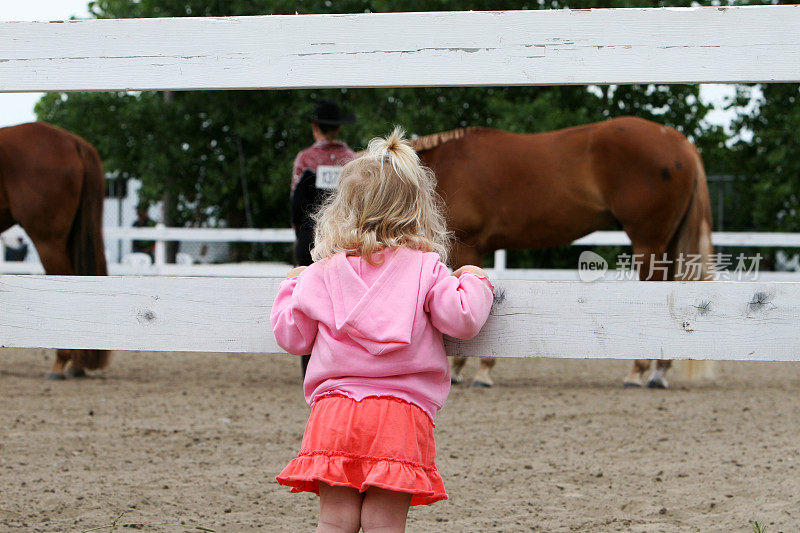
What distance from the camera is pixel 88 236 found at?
20.4 ft

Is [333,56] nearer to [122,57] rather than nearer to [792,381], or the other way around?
[122,57]

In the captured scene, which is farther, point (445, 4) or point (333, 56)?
point (445, 4)

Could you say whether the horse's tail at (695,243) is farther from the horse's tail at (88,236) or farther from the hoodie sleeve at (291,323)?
the hoodie sleeve at (291,323)

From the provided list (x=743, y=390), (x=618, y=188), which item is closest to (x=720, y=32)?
(x=618, y=188)

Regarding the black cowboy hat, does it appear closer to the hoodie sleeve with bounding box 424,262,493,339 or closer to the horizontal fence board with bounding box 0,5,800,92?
the horizontal fence board with bounding box 0,5,800,92

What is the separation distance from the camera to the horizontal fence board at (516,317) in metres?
1.83

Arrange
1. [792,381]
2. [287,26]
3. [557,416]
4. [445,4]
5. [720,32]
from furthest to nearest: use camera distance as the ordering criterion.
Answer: [445,4], [792,381], [557,416], [287,26], [720,32]

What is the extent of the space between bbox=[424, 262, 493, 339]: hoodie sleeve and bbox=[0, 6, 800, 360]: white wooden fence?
4.3 inches

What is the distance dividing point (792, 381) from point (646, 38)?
5920mm

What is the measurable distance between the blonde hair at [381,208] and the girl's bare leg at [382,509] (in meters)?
0.50

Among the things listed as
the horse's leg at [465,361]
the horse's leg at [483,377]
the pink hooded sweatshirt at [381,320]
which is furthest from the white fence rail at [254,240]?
the pink hooded sweatshirt at [381,320]

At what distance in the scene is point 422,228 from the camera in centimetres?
187

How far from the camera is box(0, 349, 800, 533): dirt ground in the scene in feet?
9.43

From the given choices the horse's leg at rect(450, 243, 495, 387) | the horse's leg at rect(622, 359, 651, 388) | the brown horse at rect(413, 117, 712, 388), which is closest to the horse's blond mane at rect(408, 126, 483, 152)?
the brown horse at rect(413, 117, 712, 388)
